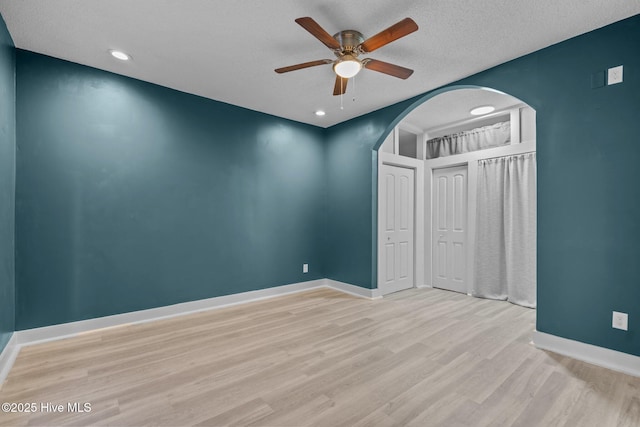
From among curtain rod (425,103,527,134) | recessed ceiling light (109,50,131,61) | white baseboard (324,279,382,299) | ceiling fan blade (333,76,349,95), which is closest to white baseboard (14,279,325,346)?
white baseboard (324,279,382,299)

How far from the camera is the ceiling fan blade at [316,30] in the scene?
6.27ft

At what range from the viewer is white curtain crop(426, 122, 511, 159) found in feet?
13.9

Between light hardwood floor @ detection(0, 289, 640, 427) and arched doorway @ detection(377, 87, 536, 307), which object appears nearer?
light hardwood floor @ detection(0, 289, 640, 427)

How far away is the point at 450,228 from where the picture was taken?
4.77m

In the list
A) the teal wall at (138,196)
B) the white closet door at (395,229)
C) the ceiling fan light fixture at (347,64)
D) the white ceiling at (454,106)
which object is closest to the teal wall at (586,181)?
the white ceiling at (454,106)

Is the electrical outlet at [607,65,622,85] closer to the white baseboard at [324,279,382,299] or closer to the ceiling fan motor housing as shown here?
the ceiling fan motor housing

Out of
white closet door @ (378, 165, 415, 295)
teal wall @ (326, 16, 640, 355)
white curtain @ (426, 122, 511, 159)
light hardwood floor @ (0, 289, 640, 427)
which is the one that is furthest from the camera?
white closet door @ (378, 165, 415, 295)

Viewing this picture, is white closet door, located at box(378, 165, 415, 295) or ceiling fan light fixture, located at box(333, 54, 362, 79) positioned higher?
ceiling fan light fixture, located at box(333, 54, 362, 79)

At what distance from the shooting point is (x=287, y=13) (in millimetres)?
2225

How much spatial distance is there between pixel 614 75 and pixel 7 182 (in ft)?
17.1

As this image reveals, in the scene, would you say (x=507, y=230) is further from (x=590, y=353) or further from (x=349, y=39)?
(x=349, y=39)

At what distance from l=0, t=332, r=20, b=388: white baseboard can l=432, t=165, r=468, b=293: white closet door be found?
5.24 meters

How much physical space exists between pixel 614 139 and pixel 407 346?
8.14 feet

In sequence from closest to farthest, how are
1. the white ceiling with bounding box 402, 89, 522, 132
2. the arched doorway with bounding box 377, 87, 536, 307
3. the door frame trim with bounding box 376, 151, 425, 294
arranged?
the white ceiling with bounding box 402, 89, 522, 132
the arched doorway with bounding box 377, 87, 536, 307
the door frame trim with bounding box 376, 151, 425, 294
